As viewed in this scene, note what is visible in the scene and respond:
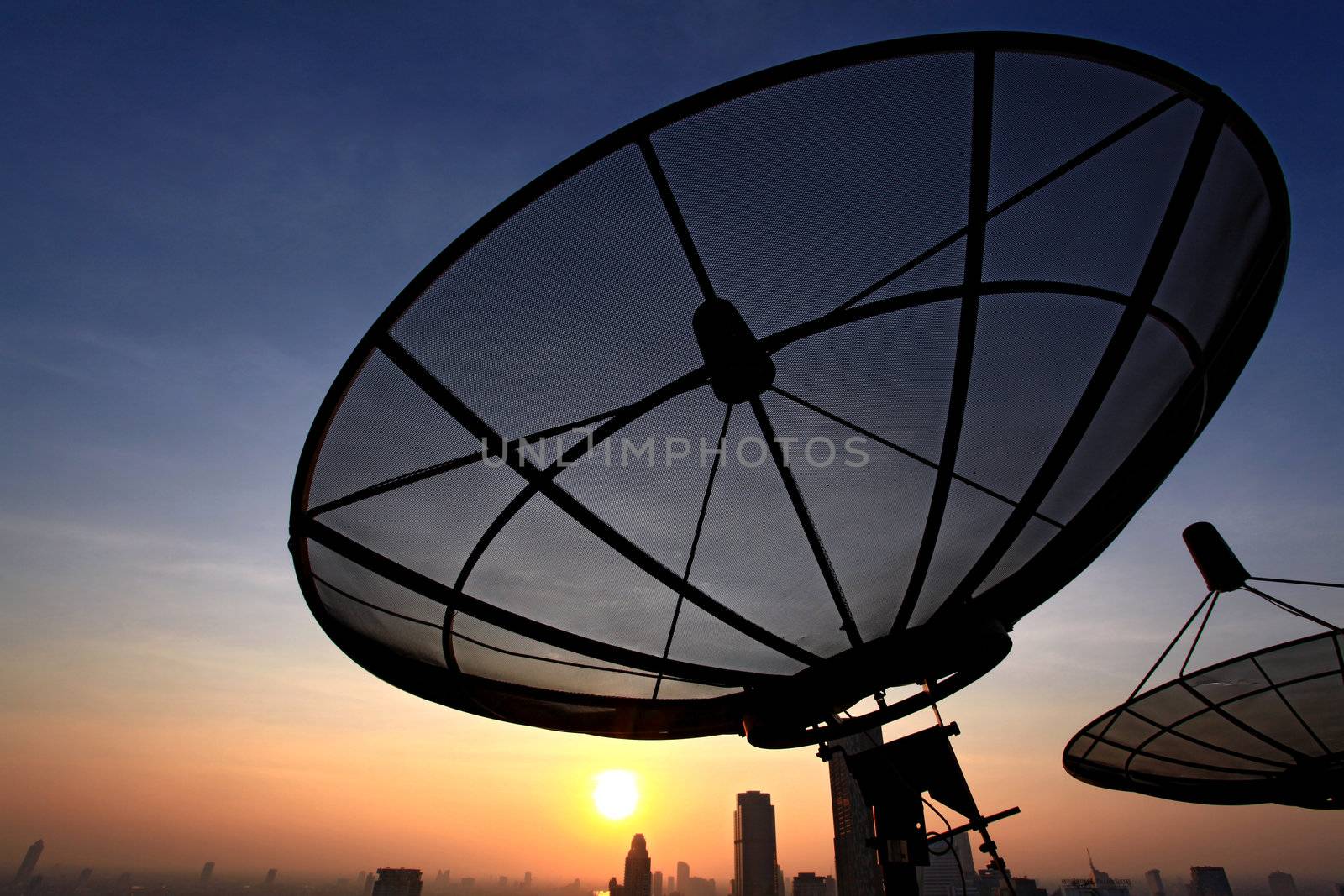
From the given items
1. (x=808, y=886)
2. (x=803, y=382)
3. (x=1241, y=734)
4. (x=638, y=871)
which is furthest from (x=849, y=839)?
(x=803, y=382)

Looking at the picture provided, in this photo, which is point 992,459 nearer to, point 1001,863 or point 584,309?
point 1001,863

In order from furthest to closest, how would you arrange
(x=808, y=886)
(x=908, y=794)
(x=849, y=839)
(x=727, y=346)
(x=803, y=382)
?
(x=808, y=886) < (x=849, y=839) < (x=908, y=794) < (x=803, y=382) < (x=727, y=346)

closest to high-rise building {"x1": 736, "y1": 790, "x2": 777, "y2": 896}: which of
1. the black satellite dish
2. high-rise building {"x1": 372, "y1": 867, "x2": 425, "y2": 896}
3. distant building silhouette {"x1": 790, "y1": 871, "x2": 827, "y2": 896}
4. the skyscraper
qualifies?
the skyscraper

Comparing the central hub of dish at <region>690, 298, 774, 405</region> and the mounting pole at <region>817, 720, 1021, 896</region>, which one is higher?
the central hub of dish at <region>690, 298, 774, 405</region>

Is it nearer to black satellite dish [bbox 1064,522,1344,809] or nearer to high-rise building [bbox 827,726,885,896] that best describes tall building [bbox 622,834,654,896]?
high-rise building [bbox 827,726,885,896]

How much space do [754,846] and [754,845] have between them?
17 centimetres

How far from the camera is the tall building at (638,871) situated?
432 feet

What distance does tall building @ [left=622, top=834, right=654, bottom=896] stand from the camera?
132m

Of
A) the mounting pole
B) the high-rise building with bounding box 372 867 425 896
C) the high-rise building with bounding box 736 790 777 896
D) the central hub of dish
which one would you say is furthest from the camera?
the high-rise building with bounding box 736 790 777 896

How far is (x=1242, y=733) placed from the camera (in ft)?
33.2

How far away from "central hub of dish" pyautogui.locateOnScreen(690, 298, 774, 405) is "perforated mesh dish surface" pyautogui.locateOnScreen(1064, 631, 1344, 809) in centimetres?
Result: 815

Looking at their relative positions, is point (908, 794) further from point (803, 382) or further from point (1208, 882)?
point (1208, 882)

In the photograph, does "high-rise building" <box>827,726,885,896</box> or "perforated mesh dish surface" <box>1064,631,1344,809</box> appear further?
"high-rise building" <box>827,726,885,896</box>

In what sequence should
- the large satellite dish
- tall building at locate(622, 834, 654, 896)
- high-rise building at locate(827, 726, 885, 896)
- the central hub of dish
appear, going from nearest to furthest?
the large satellite dish
the central hub of dish
high-rise building at locate(827, 726, 885, 896)
tall building at locate(622, 834, 654, 896)
